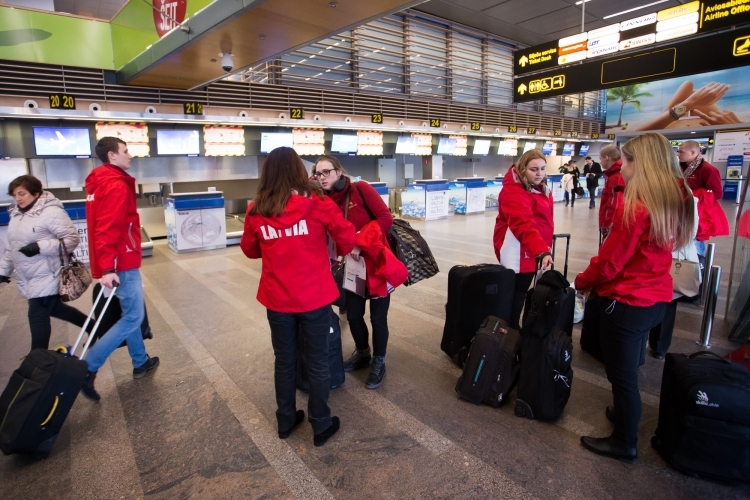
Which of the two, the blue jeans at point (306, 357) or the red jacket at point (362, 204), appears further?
the red jacket at point (362, 204)

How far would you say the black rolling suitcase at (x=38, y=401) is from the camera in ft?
7.45

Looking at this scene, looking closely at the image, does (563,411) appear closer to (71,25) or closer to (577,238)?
(577,238)

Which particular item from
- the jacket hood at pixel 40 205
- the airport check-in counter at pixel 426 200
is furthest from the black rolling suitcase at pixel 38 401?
the airport check-in counter at pixel 426 200

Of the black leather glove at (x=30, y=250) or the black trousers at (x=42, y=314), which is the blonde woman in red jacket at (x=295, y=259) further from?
the black trousers at (x=42, y=314)

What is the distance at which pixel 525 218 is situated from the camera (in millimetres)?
3064

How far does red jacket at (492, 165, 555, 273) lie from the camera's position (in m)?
3.04

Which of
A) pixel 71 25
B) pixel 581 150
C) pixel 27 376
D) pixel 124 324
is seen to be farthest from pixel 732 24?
pixel 581 150

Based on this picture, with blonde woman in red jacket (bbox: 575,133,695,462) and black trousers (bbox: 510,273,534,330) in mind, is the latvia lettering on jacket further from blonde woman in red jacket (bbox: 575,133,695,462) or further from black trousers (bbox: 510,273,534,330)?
black trousers (bbox: 510,273,534,330)

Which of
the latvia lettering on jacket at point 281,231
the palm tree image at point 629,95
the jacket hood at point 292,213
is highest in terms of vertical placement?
the palm tree image at point 629,95

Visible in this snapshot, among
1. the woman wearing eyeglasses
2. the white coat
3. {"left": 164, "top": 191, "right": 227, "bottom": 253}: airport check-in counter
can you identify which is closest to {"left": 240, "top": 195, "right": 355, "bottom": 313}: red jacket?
the woman wearing eyeglasses

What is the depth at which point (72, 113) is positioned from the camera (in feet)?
24.4

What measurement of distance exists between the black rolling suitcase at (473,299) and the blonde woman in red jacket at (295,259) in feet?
4.18

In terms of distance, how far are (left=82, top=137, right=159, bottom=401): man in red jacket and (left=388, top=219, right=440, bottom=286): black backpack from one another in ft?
5.88

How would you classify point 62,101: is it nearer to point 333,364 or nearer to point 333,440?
point 333,364
